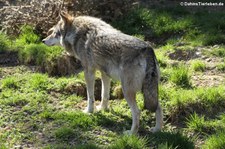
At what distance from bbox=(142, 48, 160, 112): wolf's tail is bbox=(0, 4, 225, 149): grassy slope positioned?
1.53 feet

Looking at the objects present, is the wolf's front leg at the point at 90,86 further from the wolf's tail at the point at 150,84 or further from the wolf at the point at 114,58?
the wolf's tail at the point at 150,84

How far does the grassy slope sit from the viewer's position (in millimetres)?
6008

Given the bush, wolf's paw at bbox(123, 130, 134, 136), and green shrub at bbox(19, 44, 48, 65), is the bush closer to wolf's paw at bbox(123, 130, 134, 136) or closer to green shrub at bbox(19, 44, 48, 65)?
green shrub at bbox(19, 44, 48, 65)

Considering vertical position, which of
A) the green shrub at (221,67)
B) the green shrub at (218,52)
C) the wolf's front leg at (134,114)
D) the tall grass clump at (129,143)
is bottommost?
the tall grass clump at (129,143)

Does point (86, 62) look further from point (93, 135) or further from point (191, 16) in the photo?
point (191, 16)

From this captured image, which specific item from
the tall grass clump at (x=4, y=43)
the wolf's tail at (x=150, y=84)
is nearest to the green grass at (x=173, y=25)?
the tall grass clump at (x=4, y=43)

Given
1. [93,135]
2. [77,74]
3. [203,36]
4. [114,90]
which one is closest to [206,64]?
[203,36]

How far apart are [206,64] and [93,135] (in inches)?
114

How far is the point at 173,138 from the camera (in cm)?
590

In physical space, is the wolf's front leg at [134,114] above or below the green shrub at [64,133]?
above

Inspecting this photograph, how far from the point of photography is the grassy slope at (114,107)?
19.7ft

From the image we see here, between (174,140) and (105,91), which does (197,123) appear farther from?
(105,91)

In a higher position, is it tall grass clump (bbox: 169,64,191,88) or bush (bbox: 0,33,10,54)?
bush (bbox: 0,33,10,54)

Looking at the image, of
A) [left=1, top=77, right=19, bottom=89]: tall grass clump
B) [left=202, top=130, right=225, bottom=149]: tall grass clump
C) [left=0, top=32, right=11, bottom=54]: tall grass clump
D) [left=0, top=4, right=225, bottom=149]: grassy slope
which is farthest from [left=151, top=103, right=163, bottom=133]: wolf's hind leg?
[left=0, top=32, right=11, bottom=54]: tall grass clump
